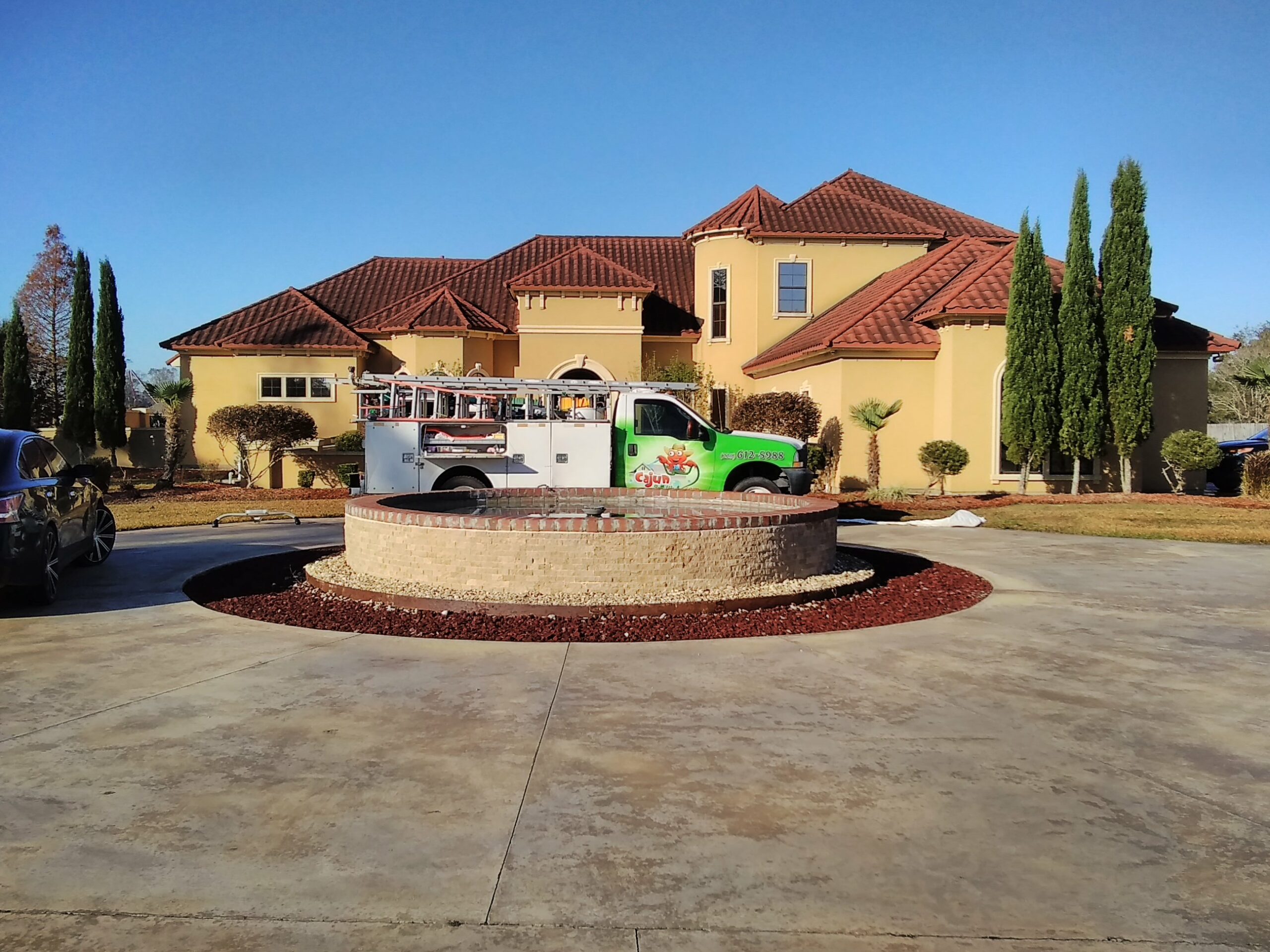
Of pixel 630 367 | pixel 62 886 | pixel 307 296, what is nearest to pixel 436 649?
pixel 62 886

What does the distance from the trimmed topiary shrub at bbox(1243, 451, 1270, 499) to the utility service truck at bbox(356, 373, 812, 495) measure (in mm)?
12282

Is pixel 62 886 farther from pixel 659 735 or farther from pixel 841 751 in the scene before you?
pixel 841 751

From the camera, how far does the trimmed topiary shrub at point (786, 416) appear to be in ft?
71.8

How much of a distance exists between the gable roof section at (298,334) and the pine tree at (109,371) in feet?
18.4

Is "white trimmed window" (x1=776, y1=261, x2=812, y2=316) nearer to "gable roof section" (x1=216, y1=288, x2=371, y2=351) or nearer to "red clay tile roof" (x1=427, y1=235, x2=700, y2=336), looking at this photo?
"red clay tile roof" (x1=427, y1=235, x2=700, y2=336)

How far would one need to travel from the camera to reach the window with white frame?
27.0 m

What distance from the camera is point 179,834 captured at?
386 cm

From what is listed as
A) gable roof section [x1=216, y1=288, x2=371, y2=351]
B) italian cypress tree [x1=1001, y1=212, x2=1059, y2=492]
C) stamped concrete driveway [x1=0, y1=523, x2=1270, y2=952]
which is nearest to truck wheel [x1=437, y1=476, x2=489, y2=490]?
stamped concrete driveway [x1=0, y1=523, x2=1270, y2=952]

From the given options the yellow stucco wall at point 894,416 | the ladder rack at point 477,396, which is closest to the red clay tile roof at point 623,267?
the yellow stucco wall at point 894,416

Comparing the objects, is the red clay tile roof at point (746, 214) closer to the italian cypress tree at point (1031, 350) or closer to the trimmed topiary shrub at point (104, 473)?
the italian cypress tree at point (1031, 350)

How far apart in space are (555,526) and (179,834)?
489 centimetres

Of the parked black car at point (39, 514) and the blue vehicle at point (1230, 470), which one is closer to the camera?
the parked black car at point (39, 514)

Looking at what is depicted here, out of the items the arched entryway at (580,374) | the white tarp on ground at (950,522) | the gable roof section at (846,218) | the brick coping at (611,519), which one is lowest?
the white tarp on ground at (950,522)

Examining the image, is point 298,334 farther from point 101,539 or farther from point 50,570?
point 50,570
